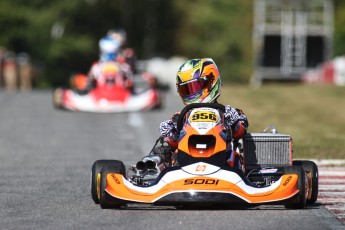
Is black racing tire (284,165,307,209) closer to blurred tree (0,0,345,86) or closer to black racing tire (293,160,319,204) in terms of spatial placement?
black racing tire (293,160,319,204)

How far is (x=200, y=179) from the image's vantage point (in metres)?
9.60

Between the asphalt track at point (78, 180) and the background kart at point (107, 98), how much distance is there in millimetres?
478

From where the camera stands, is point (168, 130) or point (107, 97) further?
point (107, 97)

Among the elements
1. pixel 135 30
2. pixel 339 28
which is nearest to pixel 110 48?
pixel 339 28

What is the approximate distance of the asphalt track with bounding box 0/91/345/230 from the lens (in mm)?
9070

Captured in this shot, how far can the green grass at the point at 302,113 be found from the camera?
56.3ft

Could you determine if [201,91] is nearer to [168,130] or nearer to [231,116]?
[231,116]

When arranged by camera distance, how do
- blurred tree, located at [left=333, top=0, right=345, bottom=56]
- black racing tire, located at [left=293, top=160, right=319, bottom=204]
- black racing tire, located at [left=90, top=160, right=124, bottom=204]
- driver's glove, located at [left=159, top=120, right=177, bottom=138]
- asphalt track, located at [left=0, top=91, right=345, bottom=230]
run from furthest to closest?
blurred tree, located at [left=333, top=0, right=345, bottom=56] → driver's glove, located at [left=159, top=120, right=177, bottom=138] → black racing tire, located at [left=293, top=160, right=319, bottom=204] → black racing tire, located at [left=90, top=160, right=124, bottom=204] → asphalt track, located at [left=0, top=91, right=345, bottom=230]

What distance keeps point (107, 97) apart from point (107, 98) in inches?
0.8

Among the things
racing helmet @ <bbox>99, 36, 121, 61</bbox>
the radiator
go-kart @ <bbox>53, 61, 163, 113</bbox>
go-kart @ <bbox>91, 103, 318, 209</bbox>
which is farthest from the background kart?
go-kart @ <bbox>91, 103, 318, 209</bbox>

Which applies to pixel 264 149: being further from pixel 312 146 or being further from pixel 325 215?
pixel 312 146

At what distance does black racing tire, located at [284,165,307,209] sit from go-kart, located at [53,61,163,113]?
14758 millimetres

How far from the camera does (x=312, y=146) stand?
17.0 meters

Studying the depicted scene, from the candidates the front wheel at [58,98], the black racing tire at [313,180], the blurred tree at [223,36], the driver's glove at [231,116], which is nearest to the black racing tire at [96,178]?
the driver's glove at [231,116]
